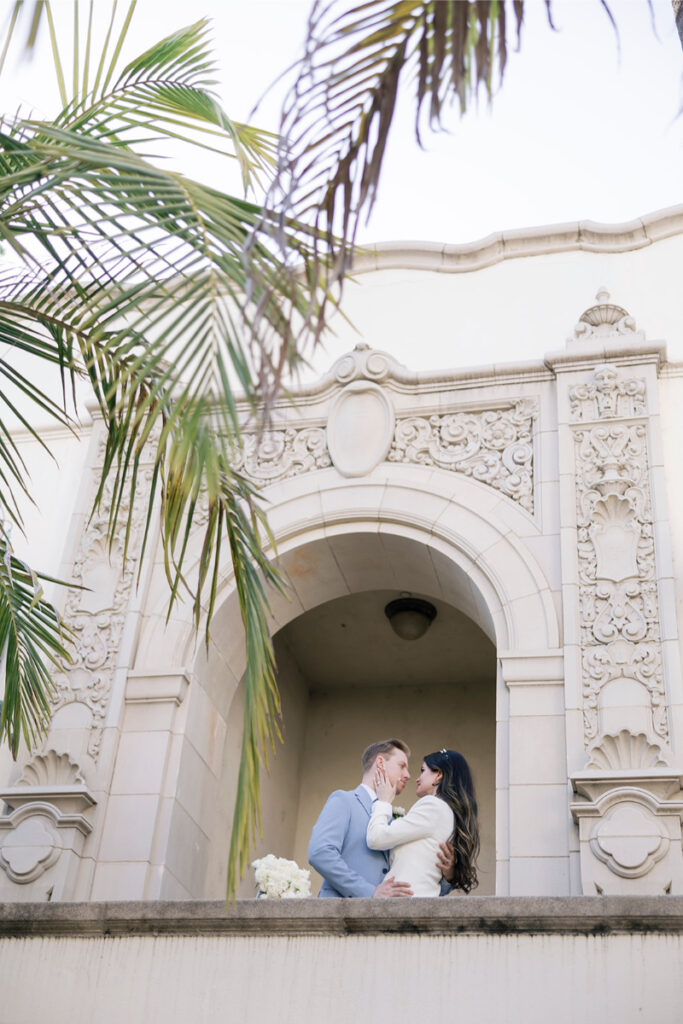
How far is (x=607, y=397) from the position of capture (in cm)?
949

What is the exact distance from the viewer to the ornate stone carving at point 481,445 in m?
9.52

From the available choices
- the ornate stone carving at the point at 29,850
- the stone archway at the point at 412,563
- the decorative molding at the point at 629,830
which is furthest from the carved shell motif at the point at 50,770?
the decorative molding at the point at 629,830

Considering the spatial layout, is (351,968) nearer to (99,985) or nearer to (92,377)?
(99,985)

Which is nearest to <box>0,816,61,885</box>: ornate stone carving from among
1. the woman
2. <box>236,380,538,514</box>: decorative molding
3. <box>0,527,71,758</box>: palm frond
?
<box>0,527,71,758</box>: palm frond

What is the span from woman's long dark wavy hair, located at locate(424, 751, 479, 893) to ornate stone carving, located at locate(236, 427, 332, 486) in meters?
3.68

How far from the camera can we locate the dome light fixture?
11.8 m

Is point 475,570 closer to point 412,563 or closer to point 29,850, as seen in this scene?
point 412,563

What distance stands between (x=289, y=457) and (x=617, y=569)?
2.91 m

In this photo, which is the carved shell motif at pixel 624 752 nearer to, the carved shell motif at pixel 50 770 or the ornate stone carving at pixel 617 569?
the ornate stone carving at pixel 617 569

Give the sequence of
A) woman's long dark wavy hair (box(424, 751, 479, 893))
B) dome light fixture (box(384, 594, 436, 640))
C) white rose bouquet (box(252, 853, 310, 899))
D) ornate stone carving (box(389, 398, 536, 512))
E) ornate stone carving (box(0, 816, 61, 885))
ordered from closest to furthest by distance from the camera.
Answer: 1. woman's long dark wavy hair (box(424, 751, 479, 893))
2. white rose bouquet (box(252, 853, 310, 899))
3. ornate stone carving (box(0, 816, 61, 885))
4. ornate stone carving (box(389, 398, 536, 512))
5. dome light fixture (box(384, 594, 436, 640))

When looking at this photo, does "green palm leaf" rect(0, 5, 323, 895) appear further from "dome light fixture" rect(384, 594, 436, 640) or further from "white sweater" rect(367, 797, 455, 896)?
"dome light fixture" rect(384, 594, 436, 640)

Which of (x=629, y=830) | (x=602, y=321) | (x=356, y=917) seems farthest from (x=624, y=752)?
(x=602, y=321)

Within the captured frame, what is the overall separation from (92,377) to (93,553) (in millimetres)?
4470

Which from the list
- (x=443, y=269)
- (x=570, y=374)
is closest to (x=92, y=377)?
(x=570, y=374)
